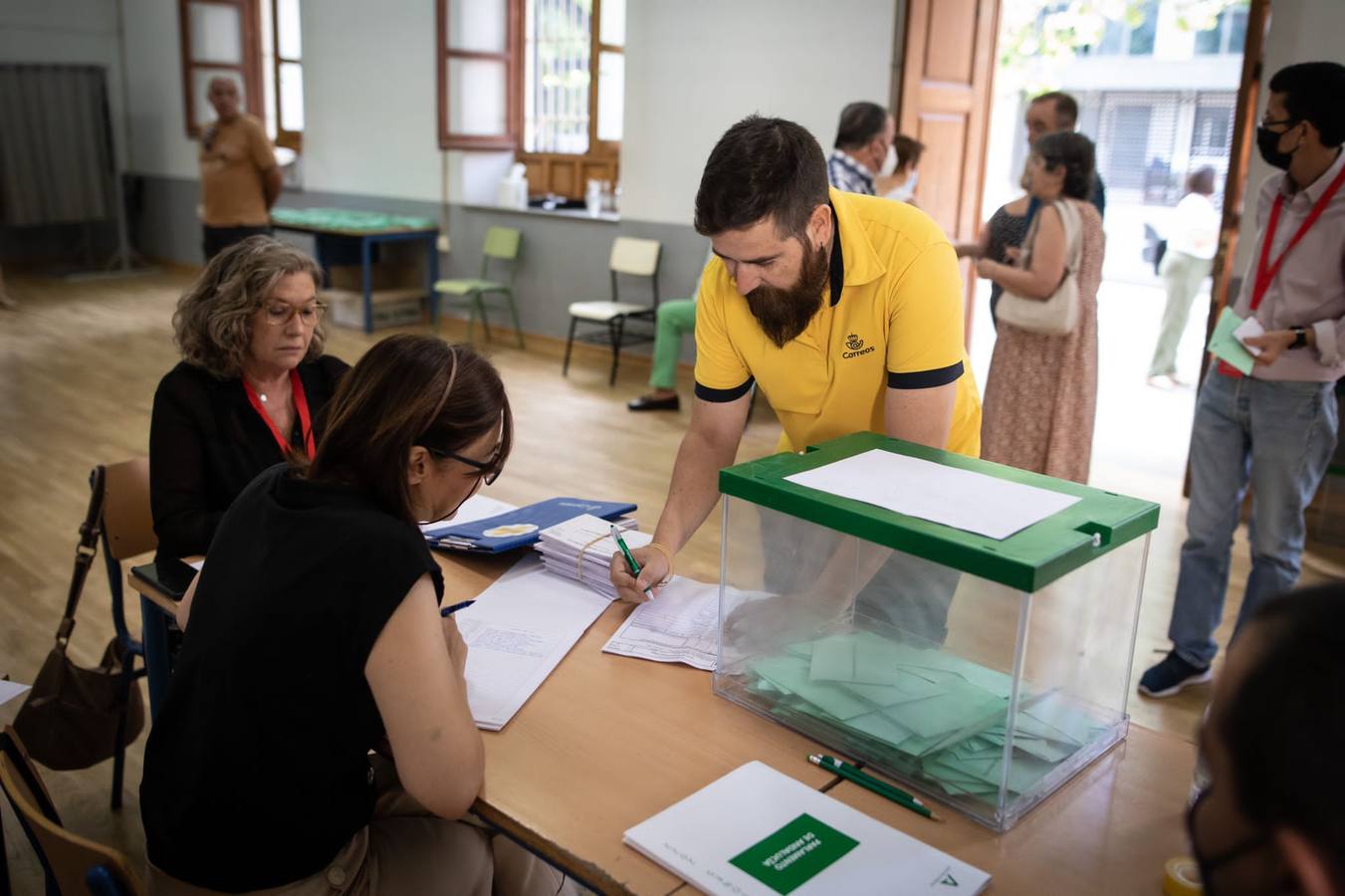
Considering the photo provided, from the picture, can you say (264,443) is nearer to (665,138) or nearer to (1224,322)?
(1224,322)

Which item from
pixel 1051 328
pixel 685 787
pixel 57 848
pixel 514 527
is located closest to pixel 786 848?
pixel 685 787

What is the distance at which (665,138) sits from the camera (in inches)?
263

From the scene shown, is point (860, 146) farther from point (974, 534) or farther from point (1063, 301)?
point (974, 534)

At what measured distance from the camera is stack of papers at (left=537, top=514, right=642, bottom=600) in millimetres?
1893

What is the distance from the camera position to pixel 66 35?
10328 mm

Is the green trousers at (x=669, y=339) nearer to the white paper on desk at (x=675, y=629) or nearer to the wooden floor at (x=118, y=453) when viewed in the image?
the wooden floor at (x=118, y=453)

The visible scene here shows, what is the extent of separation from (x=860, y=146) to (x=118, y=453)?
11.6 ft

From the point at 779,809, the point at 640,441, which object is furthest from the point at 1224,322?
the point at 640,441

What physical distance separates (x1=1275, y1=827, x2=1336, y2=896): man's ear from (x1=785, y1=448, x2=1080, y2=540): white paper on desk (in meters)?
0.63

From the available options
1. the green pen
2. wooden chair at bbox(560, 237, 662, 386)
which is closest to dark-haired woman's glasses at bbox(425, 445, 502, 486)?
the green pen

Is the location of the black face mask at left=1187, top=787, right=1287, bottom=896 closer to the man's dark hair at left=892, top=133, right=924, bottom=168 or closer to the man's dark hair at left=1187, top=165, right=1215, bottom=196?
the man's dark hair at left=892, top=133, right=924, bottom=168

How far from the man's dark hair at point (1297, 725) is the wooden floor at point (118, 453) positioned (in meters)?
1.39

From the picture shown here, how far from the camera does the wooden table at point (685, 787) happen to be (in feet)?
3.93

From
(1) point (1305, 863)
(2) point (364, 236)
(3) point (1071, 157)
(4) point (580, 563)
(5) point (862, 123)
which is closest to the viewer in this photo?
(1) point (1305, 863)
